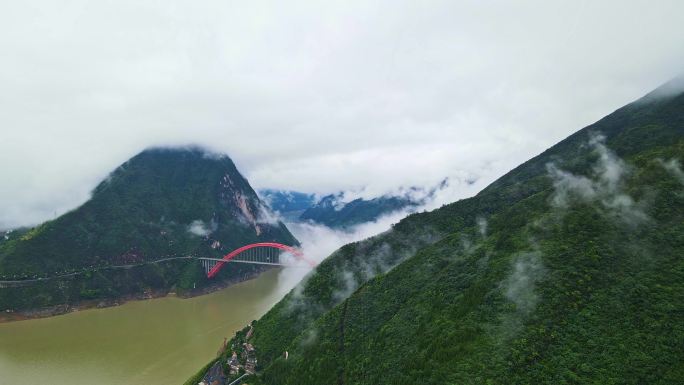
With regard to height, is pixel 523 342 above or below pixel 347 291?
below

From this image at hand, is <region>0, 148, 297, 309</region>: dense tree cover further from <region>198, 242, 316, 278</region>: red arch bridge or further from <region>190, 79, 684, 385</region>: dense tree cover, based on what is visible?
<region>190, 79, 684, 385</region>: dense tree cover

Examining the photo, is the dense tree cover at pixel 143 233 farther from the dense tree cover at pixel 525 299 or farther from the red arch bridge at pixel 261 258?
the dense tree cover at pixel 525 299

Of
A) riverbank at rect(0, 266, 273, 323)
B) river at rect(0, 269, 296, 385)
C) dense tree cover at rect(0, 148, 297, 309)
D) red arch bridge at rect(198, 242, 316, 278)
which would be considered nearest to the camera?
river at rect(0, 269, 296, 385)

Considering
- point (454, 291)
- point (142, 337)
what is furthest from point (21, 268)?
point (454, 291)

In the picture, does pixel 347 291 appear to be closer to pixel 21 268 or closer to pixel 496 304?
pixel 496 304

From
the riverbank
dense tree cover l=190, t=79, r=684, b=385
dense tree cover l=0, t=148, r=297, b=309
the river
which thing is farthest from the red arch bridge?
dense tree cover l=190, t=79, r=684, b=385

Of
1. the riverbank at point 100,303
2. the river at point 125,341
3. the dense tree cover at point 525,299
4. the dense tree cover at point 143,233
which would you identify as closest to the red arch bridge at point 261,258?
the dense tree cover at point 143,233

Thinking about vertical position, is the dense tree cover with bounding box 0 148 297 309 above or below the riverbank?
above
